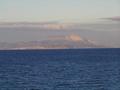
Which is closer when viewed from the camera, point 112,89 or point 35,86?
point 112,89

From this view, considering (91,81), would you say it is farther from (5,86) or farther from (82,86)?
(5,86)

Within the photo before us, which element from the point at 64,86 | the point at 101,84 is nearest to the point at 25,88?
the point at 64,86

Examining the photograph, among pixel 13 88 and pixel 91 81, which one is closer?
pixel 13 88

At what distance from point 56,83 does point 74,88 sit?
19.2 ft

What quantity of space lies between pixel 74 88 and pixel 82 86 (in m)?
1.79

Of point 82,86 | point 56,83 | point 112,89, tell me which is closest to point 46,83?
point 56,83

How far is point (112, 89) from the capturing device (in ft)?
148

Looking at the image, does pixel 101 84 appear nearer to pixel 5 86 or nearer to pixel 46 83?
pixel 46 83

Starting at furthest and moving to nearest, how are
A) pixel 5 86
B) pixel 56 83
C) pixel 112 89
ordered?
pixel 56 83
pixel 5 86
pixel 112 89

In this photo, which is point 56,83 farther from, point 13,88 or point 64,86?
point 13,88

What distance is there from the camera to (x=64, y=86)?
48688mm

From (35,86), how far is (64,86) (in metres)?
3.42

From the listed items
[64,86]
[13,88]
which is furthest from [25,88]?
[64,86]

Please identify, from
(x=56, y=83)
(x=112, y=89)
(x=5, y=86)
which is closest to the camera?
(x=112, y=89)
